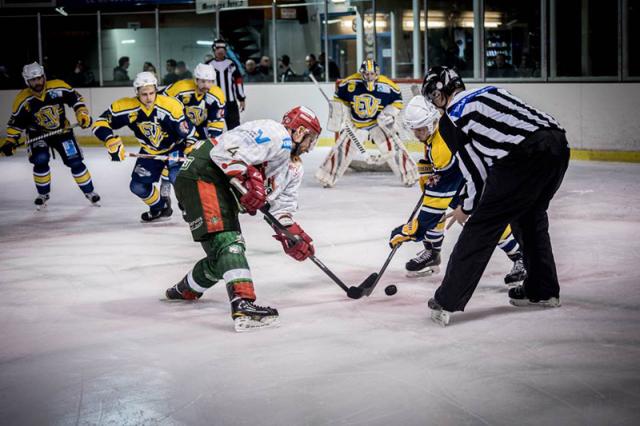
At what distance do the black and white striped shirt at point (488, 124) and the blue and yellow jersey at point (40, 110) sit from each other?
498cm

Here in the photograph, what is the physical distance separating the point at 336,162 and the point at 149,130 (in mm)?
2349

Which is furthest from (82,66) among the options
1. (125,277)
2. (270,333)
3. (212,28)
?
(270,333)

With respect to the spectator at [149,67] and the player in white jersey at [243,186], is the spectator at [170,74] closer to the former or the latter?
the spectator at [149,67]

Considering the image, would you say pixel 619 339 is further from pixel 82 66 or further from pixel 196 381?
pixel 82 66

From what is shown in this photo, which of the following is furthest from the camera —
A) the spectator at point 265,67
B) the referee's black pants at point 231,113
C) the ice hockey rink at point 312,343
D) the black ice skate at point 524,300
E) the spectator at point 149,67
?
the spectator at point 149,67

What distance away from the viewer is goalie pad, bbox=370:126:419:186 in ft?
29.0

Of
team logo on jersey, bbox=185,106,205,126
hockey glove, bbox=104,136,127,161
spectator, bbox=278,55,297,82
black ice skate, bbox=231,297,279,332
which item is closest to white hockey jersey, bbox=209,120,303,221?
black ice skate, bbox=231,297,279,332

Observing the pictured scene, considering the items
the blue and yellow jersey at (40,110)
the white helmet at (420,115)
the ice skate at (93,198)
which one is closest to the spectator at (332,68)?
the blue and yellow jersey at (40,110)

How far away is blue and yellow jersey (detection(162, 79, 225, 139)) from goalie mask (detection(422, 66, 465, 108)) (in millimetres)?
4415

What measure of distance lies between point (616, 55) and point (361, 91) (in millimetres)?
3185

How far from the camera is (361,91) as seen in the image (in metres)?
8.90

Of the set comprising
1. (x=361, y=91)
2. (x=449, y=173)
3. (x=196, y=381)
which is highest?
(x=361, y=91)

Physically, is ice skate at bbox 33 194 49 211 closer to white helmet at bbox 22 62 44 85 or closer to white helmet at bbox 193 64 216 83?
white helmet at bbox 22 62 44 85

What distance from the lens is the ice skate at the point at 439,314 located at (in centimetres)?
378
